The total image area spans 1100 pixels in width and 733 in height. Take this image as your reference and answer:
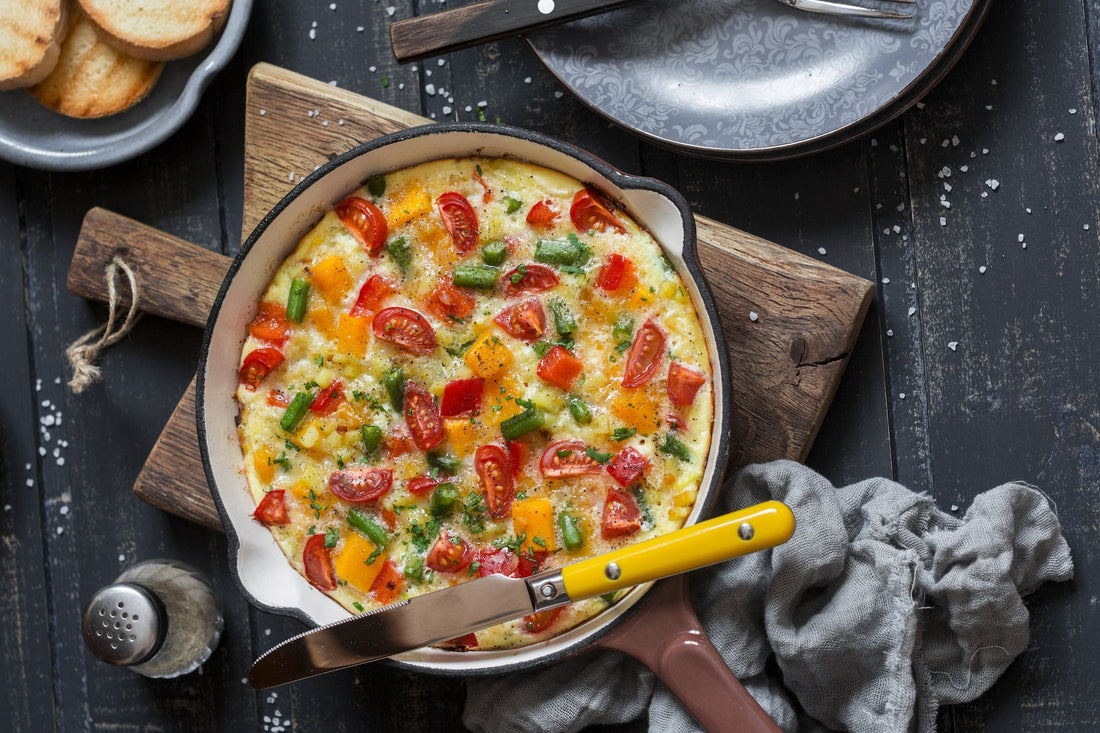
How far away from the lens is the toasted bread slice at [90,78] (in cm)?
345

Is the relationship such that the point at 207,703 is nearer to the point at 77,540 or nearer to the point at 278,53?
the point at 77,540

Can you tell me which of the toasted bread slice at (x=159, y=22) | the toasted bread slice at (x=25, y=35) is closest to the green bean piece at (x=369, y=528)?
the toasted bread slice at (x=159, y=22)

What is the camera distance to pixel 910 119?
10.7 ft

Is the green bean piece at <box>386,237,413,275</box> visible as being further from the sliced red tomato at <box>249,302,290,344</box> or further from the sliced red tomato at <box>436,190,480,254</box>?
the sliced red tomato at <box>249,302,290,344</box>

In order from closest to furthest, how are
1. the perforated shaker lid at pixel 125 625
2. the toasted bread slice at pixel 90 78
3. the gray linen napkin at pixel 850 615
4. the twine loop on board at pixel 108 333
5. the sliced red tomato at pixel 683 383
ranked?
the sliced red tomato at pixel 683 383 → the gray linen napkin at pixel 850 615 → the perforated shaker lid at pixel 125 625 → the twine loop on board at pixel 108 333 → the toasted bread slice at pixel 90 78

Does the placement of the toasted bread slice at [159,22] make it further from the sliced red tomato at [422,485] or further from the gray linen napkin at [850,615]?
the gray linen napkin at [850,615]

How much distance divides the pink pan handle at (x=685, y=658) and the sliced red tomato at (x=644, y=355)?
1.88ft

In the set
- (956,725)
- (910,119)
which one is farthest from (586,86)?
(956,725)

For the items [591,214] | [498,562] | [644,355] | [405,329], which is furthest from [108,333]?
[644,355]

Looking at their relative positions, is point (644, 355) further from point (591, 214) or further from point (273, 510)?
point (273, 510)

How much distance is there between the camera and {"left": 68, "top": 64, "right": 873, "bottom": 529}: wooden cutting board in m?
3.07

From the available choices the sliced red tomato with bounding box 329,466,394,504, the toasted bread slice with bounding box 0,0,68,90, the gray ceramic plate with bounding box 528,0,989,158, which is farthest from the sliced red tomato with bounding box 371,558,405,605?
the toasted bread slice with bounding box 0,0,68,90

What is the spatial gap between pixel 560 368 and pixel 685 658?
884 millimetres

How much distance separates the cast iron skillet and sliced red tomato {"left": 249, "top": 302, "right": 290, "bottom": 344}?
0.12 feet
